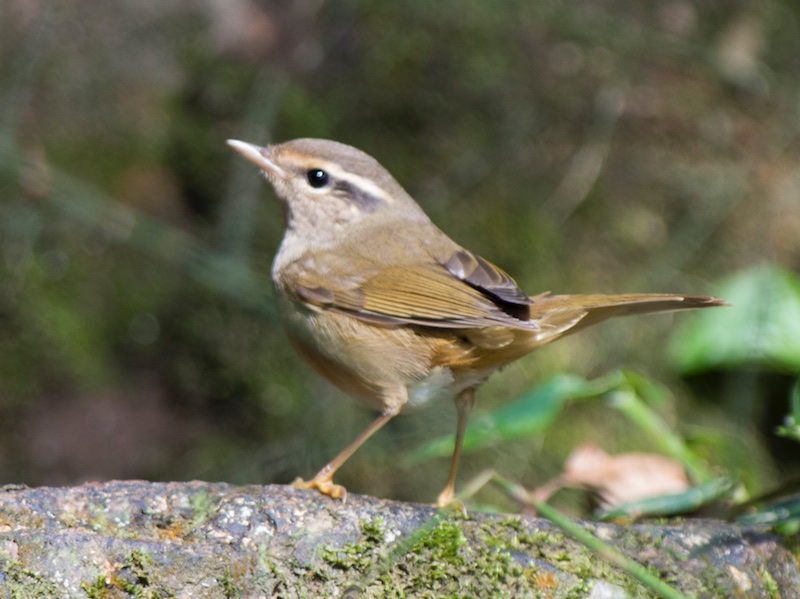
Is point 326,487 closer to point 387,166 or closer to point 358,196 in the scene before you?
point 358,196

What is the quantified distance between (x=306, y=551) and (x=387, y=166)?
3617 millimetres

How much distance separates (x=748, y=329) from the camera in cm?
518

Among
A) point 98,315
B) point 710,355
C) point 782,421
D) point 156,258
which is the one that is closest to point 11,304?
point 98,315

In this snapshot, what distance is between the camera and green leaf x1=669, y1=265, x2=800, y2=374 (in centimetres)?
500

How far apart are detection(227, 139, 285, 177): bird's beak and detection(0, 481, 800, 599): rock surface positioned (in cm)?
146

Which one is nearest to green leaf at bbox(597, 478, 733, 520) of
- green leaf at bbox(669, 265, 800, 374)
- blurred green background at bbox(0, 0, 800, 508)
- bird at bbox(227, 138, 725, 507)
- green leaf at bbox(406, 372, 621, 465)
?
green leaf at bbox(406, 372, 621, 465)

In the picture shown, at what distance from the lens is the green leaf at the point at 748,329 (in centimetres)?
500

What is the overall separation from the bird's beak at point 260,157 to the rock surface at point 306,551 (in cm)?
146

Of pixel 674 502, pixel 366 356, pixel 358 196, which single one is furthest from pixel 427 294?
pixel 674 502

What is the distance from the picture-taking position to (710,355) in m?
5.33

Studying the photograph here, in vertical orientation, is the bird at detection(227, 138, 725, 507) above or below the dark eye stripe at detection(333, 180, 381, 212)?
below

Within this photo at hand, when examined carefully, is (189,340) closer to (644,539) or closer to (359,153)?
(359,153)

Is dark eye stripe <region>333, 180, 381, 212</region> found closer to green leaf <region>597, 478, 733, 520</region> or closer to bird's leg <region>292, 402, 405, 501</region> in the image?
bird's leg <region>292, 402, 405, 501</region>

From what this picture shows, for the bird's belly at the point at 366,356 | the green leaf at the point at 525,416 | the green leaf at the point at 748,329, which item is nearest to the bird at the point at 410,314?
the bird's belly at the point at 366,356
